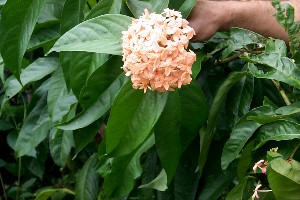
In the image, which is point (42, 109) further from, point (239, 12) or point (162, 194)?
point (239, 12)

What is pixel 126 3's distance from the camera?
1.17 m

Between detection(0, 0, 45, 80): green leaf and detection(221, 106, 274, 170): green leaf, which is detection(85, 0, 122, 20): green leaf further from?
detection(221, 106, 274, 170): green leaf

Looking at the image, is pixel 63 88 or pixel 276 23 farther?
pixel 63 88

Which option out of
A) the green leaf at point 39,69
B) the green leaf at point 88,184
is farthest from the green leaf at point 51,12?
the green leaf at point 88,184

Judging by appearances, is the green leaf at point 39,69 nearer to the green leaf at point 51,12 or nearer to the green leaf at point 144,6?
the green leaf at point 51,12

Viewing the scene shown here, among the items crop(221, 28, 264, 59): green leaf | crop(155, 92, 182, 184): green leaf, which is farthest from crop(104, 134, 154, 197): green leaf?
crop(221, 28, 264, 59): green leaf

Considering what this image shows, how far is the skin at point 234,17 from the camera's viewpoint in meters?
1.09

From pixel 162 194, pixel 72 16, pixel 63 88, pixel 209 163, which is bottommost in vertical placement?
pixel 162 194

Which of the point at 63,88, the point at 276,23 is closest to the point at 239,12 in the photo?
the point at 276,23

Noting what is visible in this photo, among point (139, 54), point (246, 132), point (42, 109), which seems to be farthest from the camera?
point (42, 109)

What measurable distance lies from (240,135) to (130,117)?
0.21m

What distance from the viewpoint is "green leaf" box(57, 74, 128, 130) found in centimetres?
108

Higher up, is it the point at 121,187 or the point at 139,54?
the point at 139,54

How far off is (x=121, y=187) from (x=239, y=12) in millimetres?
457
